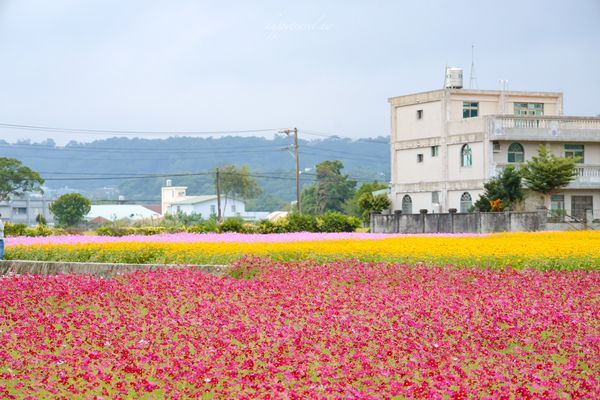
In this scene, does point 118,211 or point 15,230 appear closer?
point 15,230

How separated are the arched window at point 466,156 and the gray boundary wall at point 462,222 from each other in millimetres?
11461

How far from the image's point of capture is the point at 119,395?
9.91 m

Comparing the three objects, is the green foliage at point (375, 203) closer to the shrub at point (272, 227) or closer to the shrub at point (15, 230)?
the shrub at point (272, 227)

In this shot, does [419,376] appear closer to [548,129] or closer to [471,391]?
[471,391]

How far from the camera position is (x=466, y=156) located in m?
57.1

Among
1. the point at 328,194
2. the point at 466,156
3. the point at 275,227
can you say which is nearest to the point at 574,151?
the point at 466,156

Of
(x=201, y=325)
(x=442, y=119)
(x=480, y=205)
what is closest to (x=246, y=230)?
(x=480, y=205)

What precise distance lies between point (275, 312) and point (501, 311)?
326 centimetres

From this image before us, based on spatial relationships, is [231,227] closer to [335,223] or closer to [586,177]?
[335,223]

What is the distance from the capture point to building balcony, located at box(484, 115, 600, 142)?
54.6 meters

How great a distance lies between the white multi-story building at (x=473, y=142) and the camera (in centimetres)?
5538

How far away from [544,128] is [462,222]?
15.0 m

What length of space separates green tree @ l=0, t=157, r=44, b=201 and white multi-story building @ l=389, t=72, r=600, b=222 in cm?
6551

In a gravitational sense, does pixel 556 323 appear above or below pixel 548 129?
below
